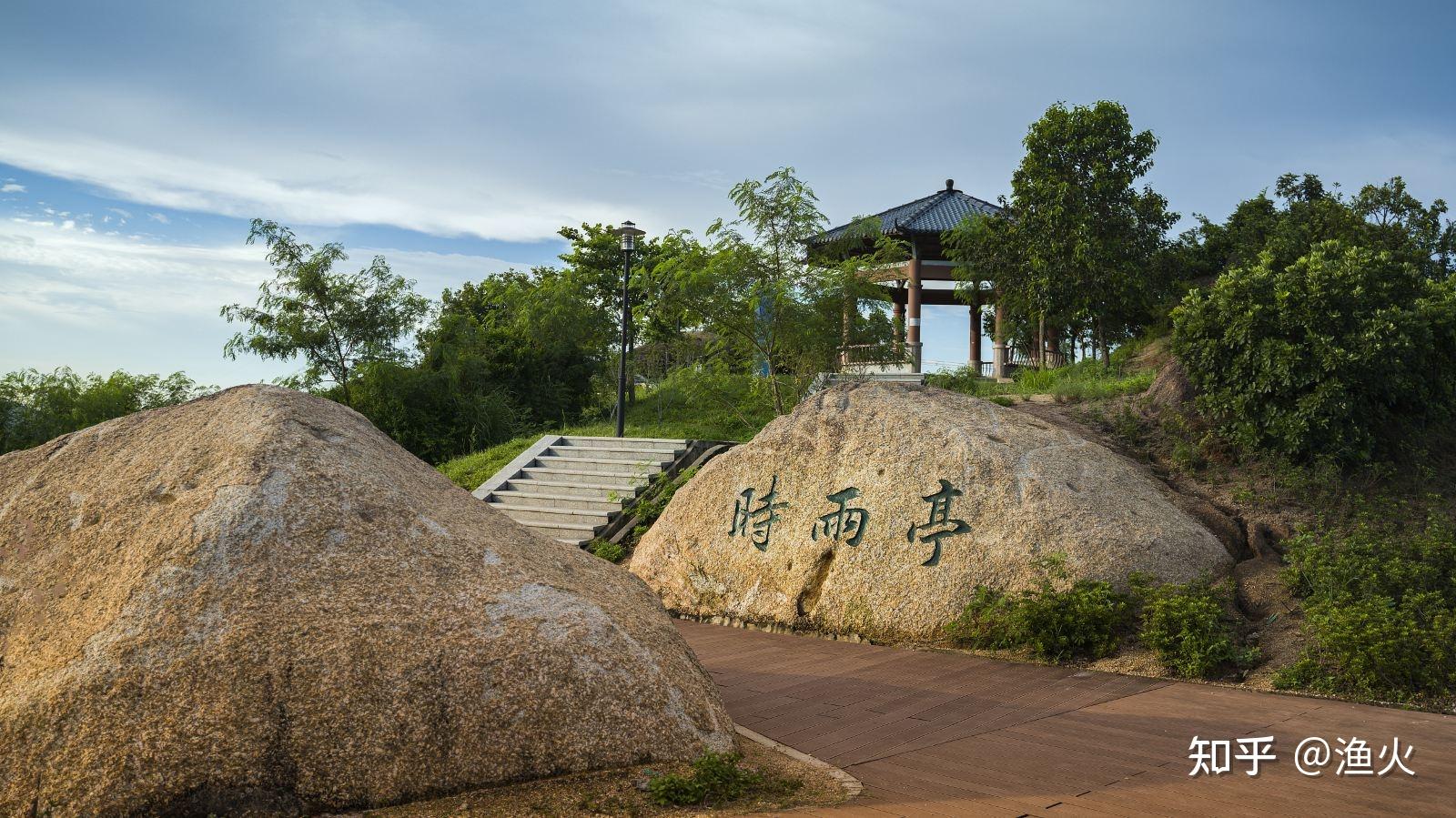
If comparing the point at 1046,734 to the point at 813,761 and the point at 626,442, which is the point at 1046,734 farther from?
the point at 626,442

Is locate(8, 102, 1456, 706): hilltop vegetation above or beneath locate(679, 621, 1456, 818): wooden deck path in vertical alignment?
above

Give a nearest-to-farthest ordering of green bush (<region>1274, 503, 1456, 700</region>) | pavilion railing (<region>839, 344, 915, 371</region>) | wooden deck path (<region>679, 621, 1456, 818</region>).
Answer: wooden deck path (<region>679, 621, 1456, 818</region>), green bush (<region>1274, 503, 1456, 700</region>), pavilion railing (<region>839, 344, 915, 371</region>)

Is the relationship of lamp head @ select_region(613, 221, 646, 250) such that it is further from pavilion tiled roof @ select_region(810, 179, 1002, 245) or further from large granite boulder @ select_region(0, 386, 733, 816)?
large granite boulder @ select_region(0, 386, 733, 816)

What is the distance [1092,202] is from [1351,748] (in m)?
13.7

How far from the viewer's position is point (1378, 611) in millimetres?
6617

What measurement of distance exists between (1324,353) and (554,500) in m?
9.21

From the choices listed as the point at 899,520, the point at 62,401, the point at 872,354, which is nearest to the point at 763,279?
the point at 872,354

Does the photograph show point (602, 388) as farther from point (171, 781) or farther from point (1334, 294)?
point (171, 781)

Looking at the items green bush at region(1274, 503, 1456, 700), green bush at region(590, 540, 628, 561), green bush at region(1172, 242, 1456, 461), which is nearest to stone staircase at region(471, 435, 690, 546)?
green bush at region(590, 540, 628, 561)

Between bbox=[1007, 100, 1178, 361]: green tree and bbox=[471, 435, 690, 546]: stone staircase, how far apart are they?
292 inches

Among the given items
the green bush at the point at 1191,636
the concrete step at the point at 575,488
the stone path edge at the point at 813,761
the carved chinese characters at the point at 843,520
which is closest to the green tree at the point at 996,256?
the concrete step at the point at 575,488

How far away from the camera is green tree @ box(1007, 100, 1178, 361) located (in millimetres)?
17047

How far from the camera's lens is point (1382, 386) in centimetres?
916

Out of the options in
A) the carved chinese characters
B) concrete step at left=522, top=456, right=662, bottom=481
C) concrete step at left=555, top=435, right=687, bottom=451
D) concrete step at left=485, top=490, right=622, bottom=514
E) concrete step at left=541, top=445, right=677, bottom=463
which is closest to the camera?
the carved chinese characters
